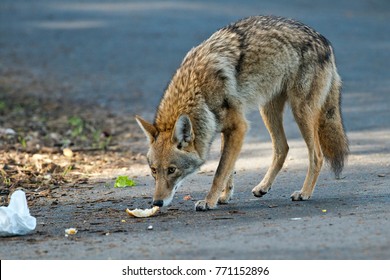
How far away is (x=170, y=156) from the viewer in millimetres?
8250

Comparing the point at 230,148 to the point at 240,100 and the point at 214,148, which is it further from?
the point at 214,148

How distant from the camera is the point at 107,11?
1061 inches

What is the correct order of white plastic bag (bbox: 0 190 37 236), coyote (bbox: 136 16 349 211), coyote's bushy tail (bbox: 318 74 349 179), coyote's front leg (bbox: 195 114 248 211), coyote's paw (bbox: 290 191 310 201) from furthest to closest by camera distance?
coyote's bushy tail (bbox: 318 74 349 179) → coyote's paw (bbox: 290 191 310 201) → coyote's front leg (bbox: 195 114 248 211) → coyote (bbox: 136 16 349 211) → white plastic bag (bbox: 0 190 37 236)

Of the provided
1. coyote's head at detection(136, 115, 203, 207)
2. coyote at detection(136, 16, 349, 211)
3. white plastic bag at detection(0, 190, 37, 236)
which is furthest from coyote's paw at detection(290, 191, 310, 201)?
white plastic bag at detection(0, 190, 37, 236)

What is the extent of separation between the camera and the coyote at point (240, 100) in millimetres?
8367

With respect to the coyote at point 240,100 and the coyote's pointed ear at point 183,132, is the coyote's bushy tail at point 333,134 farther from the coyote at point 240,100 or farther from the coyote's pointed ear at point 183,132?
the coyote's pointed ear at point 183,132

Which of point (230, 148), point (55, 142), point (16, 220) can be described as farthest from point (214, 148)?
point (16, 220)

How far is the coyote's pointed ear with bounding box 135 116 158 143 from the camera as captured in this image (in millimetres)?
8383

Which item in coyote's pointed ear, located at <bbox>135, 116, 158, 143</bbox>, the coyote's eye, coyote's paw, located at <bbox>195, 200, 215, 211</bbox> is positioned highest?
coyote's pointed ear, located at <bbox>135, 116, 158, 143</bbox>

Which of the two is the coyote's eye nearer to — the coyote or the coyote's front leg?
the coyote

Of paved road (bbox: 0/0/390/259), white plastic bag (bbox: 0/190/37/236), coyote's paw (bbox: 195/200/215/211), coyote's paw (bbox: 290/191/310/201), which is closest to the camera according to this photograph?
paved road (bbox: 0/0/390/259)

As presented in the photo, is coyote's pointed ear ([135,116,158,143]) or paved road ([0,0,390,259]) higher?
coyote's pointed ear ([135,116,158,143])

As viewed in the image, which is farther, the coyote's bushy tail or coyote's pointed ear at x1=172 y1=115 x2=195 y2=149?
the coyote's bushy tail
